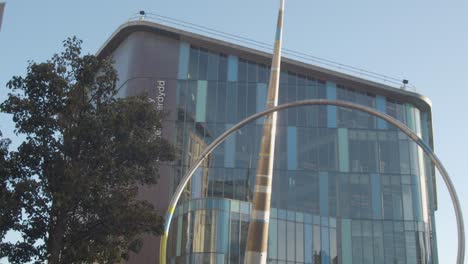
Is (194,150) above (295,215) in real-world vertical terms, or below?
above

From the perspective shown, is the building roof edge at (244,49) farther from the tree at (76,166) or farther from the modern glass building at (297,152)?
the tree at (76,166)

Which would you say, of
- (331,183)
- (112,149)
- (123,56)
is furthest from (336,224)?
(112,149)

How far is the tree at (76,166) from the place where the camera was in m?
25.2

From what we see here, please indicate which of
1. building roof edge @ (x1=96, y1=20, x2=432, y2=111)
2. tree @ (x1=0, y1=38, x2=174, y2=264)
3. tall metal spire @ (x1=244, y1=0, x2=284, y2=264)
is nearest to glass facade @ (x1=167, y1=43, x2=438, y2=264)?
building roof edge @ (x1=96, y1=20, x2=432, y2=111)

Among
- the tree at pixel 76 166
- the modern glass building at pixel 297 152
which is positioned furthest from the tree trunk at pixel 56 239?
the modern glass building at pixel 297 152

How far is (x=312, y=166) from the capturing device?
52.2 m

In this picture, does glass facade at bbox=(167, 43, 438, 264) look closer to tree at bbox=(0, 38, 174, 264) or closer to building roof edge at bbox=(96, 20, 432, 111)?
building roof edge at bbox=(96, 20, 432, 111)

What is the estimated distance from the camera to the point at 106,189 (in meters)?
26.7

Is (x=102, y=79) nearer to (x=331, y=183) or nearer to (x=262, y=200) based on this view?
(x=262, y=200)

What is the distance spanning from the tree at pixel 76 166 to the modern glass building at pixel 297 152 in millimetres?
19686

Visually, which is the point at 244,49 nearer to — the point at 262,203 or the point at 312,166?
the point at 312,166

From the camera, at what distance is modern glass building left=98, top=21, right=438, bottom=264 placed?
163 ft

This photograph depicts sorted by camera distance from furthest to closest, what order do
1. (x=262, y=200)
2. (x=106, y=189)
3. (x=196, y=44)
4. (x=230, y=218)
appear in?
(x=196, y=44) → (x=230, y=218) → (x=262, y=200) → (x=106, y=189)

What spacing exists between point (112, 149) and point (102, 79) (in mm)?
3253
